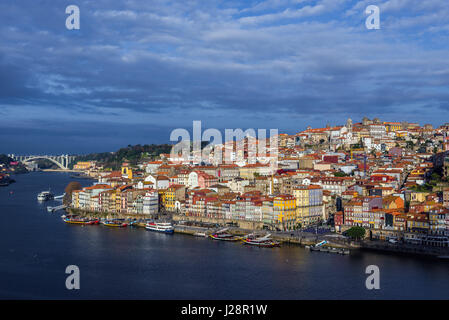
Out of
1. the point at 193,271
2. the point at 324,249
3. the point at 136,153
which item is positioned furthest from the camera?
the point at 136,153

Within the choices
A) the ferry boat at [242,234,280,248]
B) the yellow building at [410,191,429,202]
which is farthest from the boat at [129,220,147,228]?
the yellow building at [410,191,429,202]

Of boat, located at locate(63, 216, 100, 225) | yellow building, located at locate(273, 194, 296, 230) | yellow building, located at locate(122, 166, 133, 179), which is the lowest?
boat, located at locate(63, 216, 100, 225)

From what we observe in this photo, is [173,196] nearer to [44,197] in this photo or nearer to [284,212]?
[284,212]

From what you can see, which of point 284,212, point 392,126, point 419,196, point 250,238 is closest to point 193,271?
point 250,238

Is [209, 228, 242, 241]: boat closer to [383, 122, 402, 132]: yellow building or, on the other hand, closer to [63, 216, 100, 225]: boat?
[63, 216, 100, 225]: boat

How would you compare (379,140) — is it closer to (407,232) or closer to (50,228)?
(407,232)
